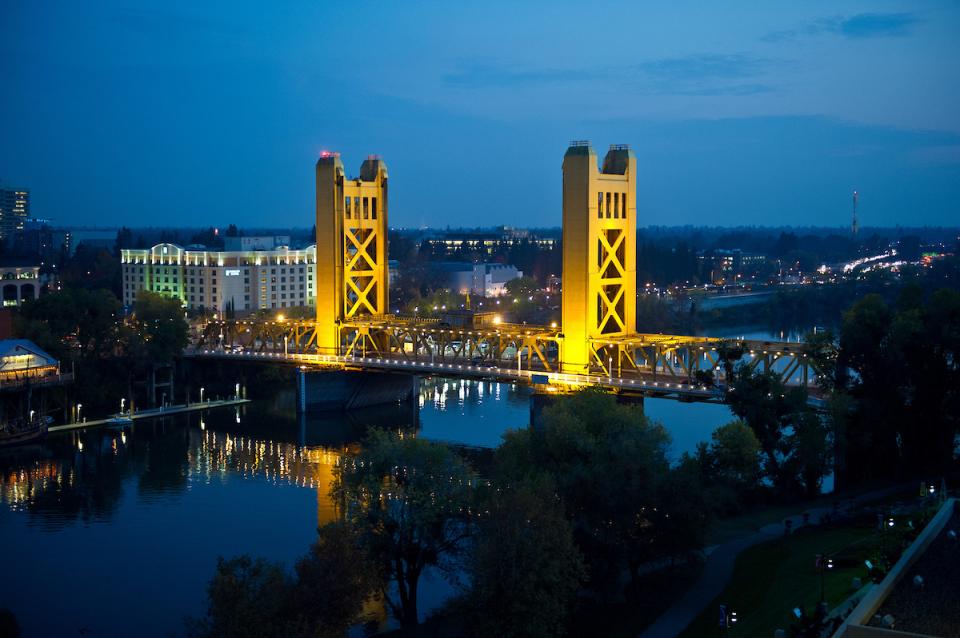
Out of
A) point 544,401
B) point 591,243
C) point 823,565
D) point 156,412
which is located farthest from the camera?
point 156,412

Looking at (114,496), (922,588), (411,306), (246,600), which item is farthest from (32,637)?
(411,306)

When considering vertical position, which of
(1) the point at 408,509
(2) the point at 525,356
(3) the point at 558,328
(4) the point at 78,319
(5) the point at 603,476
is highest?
(4) the point at 78,319

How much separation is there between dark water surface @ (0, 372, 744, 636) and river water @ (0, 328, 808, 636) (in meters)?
0.06

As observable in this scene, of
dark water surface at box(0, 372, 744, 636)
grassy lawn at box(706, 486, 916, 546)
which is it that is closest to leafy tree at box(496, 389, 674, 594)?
grassy lawn at box(706, 486, 916, 546)

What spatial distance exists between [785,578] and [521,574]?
19.5 ft

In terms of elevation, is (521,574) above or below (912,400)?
below

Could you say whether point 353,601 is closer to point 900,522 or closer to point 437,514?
point 437,514

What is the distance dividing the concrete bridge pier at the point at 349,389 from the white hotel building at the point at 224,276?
33926 millimetres

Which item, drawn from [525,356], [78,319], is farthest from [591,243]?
[78,319]

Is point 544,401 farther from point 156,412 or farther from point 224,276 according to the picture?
point 224,276

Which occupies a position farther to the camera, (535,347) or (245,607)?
(535,347)

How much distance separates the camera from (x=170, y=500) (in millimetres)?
36188

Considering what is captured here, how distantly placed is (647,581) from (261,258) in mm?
69273

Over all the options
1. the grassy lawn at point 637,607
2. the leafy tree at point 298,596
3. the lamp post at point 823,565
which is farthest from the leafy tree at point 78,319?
the lamp post at point 823,565
